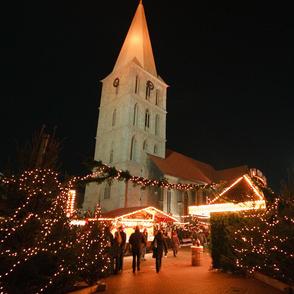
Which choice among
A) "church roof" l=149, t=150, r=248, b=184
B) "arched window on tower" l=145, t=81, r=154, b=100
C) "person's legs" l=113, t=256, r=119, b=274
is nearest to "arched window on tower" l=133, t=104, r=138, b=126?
"arched window on tower" l=145, t=81, r=154, b=100

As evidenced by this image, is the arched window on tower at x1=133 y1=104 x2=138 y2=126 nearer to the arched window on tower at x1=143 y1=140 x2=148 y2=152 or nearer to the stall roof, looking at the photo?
the arched window on tower at x1=143 y1=140 x2=148 y2=152

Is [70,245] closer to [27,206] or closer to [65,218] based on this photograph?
[65,218]

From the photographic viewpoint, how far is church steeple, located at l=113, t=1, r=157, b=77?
51062 millimetres

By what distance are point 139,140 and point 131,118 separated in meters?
3.59

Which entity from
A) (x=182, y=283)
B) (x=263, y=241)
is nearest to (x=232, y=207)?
(x=263, y=241)

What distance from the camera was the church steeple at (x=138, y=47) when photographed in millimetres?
51062

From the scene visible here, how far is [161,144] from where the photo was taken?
48.9 m

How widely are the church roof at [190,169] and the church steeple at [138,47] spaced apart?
51.7ft

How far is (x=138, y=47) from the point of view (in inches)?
2032

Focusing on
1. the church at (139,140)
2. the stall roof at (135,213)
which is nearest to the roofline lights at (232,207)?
the stall roof at (135,213)

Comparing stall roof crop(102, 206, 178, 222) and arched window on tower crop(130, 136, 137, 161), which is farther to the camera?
arched window on tower crop(130, 136, 137, 161)

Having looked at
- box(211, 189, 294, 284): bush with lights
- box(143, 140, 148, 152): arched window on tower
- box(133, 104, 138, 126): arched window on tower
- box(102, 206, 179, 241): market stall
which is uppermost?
box(133, 104, 138, 126): arched window on tower

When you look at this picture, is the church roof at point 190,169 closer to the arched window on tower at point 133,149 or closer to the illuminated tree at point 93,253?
the arched window on tower at point 133,149

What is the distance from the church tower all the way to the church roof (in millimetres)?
2306
